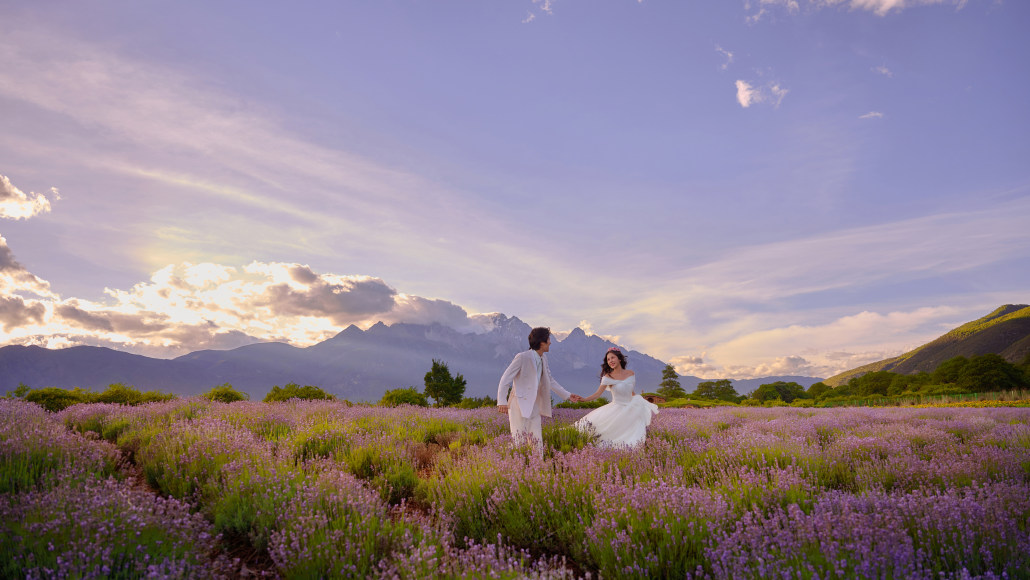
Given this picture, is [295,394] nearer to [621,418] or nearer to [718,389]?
[621,418]

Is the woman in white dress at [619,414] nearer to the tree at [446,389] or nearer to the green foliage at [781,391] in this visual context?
the tree at [446,389]

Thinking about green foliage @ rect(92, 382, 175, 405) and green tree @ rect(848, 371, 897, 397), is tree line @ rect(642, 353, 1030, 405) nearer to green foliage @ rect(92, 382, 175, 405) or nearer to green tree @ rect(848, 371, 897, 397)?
green tree @ rect(848, 371, 897, 397)

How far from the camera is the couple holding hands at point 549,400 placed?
7.00 m

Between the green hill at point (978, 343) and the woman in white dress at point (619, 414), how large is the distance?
9311 cm

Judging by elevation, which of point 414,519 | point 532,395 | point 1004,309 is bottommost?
point 414,519

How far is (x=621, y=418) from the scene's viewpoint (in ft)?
27.3

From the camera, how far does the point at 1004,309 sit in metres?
161

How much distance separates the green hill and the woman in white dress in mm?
93108

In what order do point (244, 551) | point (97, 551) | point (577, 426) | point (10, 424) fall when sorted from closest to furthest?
1. point (97, 551)
2. point (244, 551)
3. point (10, 424)
4. point (577, 426)

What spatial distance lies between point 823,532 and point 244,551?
13.4ft

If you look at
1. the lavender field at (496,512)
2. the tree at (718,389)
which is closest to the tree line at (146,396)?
the lavender field at (496,512)

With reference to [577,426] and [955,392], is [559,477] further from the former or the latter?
[955,392]

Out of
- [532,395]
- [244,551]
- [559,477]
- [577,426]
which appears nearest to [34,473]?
[244,551]

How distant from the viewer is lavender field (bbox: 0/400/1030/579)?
2.67 metres
